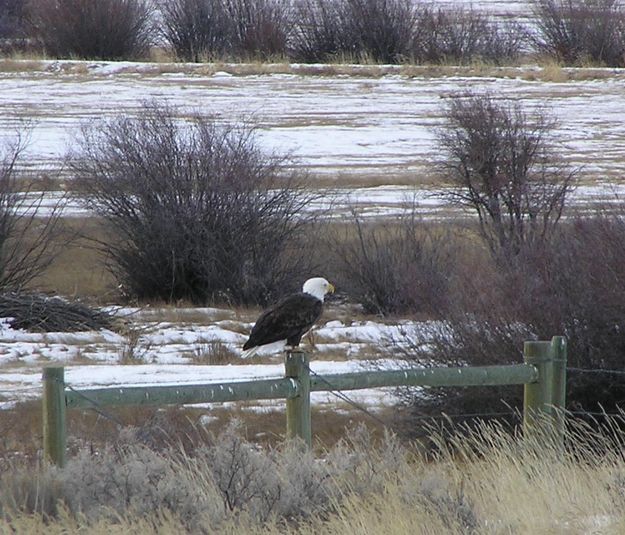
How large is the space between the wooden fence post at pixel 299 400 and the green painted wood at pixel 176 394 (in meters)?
0.07

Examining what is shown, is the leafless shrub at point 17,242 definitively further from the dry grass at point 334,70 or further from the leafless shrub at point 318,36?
the leafless shrub at point 318,36

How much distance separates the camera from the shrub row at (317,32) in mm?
42969

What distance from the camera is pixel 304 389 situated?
6250 mm

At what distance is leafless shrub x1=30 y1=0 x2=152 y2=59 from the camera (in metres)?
43.2

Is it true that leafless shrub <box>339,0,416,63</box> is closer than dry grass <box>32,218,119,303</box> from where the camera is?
No

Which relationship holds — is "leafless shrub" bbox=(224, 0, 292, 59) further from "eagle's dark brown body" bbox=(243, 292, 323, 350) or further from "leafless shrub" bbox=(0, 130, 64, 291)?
"eagle's dark brown body" bbox=(243, 292, 323, 350)

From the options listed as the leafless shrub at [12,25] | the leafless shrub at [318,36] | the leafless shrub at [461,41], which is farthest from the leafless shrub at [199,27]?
the leafless shrub at [461,41]

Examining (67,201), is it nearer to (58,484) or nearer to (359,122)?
(359,122)

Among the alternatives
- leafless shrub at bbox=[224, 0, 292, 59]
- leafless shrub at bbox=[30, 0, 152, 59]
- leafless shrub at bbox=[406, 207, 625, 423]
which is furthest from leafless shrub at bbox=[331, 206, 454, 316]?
leafless shrub at bbox=[30, 0, 152, 59]

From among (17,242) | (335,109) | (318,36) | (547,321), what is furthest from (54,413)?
(318,36)

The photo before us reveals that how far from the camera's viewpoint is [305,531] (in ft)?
16.0

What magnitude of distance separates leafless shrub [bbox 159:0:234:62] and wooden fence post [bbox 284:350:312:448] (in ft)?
128

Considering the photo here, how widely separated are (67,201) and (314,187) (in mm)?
4139

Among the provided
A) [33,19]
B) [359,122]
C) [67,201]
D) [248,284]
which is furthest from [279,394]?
[33,19]
